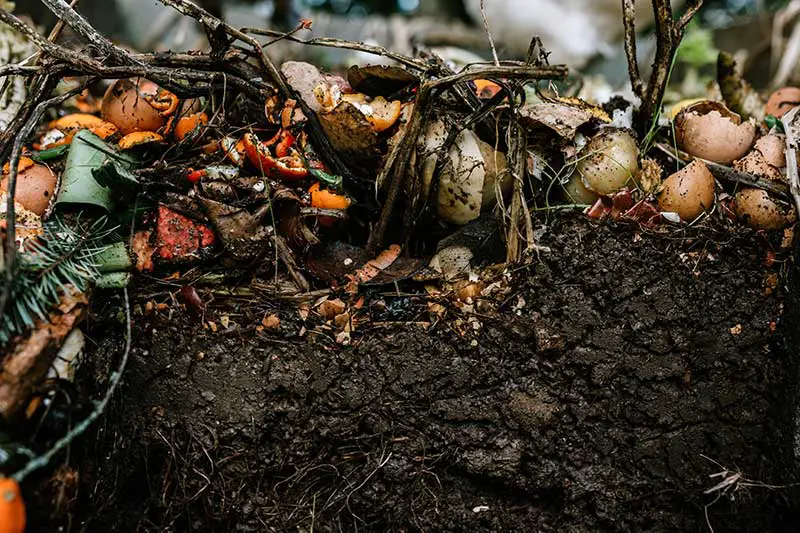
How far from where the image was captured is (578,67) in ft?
16.5

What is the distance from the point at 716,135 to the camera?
1888 mm

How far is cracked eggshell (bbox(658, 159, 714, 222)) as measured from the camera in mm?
1753

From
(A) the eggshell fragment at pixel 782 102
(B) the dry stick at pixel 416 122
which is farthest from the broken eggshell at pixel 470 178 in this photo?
(A) the eggshell fragment at pixel 782 102

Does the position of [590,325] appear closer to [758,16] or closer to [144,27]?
[758,16]

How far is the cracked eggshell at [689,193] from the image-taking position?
1.75 metres

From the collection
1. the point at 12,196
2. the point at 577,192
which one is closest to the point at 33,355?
the point at 12,196

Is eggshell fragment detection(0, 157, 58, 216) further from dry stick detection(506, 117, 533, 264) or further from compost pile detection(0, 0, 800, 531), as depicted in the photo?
dry stick detection(506, 117, 533, 264)

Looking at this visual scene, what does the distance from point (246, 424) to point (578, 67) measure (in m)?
4.45

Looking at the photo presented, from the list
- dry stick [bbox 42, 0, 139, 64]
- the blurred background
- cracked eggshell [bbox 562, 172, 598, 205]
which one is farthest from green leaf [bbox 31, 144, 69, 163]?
the blurred background

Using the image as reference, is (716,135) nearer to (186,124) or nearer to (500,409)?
(500,409)

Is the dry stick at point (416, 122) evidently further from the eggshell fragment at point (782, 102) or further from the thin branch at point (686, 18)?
the eggshell fragment at point (782, 102)

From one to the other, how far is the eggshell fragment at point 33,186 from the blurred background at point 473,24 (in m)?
3.44

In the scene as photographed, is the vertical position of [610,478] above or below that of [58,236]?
below

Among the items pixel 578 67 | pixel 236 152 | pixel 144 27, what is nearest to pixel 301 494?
pixel 236 152
